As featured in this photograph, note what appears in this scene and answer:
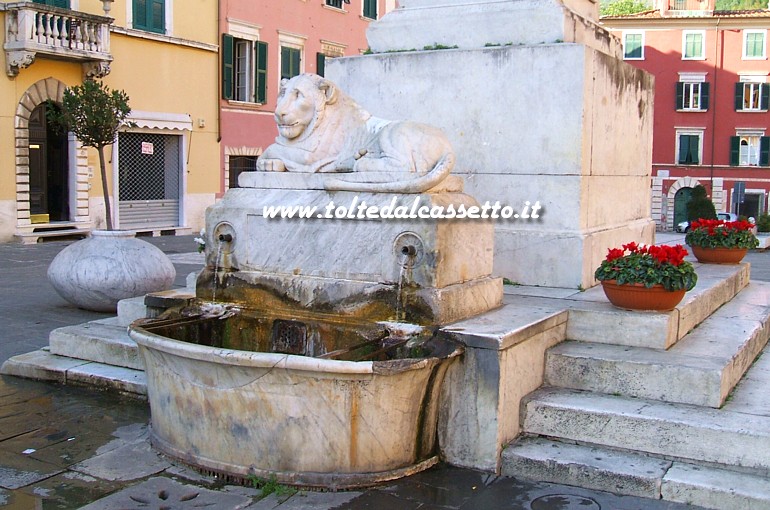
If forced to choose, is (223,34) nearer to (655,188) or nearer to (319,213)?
(319,213)

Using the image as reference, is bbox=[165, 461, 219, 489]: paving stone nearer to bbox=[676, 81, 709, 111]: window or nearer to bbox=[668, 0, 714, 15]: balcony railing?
bbox=[676, 81, 709, 111]: window

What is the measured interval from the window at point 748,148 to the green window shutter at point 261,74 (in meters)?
24.8

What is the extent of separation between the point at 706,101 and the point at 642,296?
39.5 m

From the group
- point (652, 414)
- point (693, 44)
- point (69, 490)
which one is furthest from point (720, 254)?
point (693, 44)

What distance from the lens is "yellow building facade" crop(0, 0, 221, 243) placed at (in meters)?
18.6

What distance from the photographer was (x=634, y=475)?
412cm

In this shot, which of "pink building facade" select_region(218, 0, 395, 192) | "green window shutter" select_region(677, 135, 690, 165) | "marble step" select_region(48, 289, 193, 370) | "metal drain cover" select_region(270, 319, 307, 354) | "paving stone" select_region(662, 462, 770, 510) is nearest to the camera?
"paving stone" select_region(662, 462, 770, 510)

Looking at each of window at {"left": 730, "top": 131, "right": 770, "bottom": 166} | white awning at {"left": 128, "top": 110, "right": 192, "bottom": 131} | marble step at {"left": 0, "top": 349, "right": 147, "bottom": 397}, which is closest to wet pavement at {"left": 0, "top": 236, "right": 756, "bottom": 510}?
marble step at {"left": 0, "top": 349, "right": 147, "bottom": 397}

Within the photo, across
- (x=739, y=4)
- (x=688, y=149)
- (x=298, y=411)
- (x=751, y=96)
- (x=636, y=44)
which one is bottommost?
(x=298, y=411)

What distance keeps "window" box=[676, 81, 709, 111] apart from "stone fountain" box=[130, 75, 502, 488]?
39.4 m

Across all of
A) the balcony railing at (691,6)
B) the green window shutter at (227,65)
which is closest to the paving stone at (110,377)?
the green window shutter at (227,65)

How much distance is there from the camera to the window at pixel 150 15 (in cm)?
2153

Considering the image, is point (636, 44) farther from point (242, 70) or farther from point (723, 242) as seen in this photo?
point (723, 242)

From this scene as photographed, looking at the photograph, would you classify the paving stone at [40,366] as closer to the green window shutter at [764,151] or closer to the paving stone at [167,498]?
the paving stone at [167,498]
